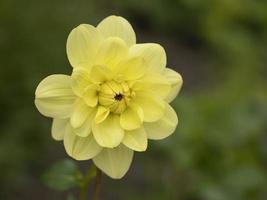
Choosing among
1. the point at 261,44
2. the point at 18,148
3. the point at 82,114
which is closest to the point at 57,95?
the point at 82,114

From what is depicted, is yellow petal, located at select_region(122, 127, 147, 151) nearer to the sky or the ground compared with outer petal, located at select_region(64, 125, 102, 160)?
nearer to the sky

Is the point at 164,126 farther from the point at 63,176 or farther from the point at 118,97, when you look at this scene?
the point at 63,176

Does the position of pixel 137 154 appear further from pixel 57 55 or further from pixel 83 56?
pixel 83 56

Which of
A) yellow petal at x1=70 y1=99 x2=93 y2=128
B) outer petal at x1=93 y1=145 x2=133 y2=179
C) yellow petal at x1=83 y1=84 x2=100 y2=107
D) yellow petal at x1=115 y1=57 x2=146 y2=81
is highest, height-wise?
yellow petal at x1=115 y1=57 x2=146 y2=81

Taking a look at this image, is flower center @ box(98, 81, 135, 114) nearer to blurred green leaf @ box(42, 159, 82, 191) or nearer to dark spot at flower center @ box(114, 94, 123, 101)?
dark spot at flower center @ box(114, 94, 123, 101)

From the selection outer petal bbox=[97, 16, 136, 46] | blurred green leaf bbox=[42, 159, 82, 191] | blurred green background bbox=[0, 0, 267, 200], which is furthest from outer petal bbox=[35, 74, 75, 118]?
blurred green background bbox=[0, 0, 267, 200]

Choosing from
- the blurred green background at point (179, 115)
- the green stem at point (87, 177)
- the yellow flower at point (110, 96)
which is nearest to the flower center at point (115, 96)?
the yellow flower at point (110, 96)

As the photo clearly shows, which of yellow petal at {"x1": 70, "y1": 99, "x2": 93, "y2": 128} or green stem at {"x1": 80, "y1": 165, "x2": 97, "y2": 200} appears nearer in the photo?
yellow petal at {"x1": 70, "y1": 99, "x2": 93, "y2": 128}

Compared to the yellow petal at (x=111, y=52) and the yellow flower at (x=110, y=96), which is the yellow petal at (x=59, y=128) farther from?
the yellow petal at (x=111, y=52)
